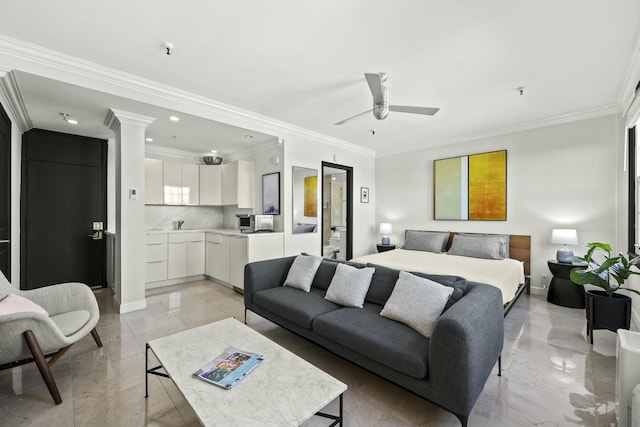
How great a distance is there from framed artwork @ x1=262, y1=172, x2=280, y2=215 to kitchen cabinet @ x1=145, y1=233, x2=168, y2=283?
1734 millimetres

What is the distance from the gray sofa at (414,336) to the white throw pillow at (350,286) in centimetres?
7

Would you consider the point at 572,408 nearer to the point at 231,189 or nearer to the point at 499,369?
the point at 499,369

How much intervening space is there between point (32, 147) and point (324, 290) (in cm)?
463

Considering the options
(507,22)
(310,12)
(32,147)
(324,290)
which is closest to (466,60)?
(507,22)

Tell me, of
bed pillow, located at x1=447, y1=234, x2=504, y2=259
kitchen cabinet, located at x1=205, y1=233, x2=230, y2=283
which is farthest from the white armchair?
bed pillow, located at x1=447, y1=234, x2=504, y2=259

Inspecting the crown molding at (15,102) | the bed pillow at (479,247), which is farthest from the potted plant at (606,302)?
the crown molding at (15,102)

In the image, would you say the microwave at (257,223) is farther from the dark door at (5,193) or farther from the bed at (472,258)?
the dark door at (5,193)

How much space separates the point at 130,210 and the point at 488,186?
534cm

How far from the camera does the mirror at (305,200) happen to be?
4.69 meters

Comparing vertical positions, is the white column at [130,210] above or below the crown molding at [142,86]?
below

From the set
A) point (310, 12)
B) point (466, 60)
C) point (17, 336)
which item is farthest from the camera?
point (466, 60)

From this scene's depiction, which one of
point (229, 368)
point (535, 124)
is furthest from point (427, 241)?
point (229, 368)

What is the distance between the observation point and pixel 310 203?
15.9 feet

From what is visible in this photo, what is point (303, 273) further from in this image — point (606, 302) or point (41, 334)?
point (606, 302)
